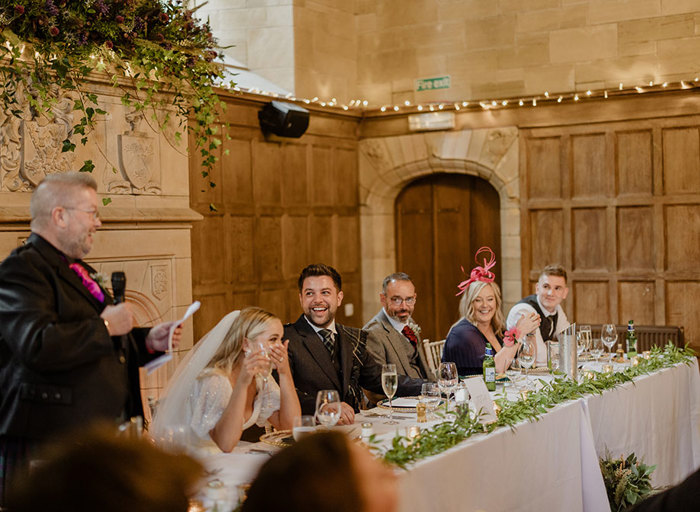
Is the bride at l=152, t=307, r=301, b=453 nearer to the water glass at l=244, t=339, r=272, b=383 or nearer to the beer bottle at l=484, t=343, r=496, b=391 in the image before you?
the water glass at l=244, t=339, r=272, b=383

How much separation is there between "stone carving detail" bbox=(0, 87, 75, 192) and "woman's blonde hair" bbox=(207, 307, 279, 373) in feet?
7.07

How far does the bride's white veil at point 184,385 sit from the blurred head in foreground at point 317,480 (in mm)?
2056

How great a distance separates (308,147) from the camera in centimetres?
827

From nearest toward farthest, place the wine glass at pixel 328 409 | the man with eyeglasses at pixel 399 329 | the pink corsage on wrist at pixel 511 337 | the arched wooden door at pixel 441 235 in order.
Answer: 1. the wine glass at pixel 328 409
2. the pink corsage on wrist at pixel 511 337
3. the man with eyeglasses at pixel 399 329
4. the arched wooden door at pixel 441 235

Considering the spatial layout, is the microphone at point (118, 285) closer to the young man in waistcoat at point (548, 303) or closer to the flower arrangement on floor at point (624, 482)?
the flower arrangement on floor at point (624, 482)

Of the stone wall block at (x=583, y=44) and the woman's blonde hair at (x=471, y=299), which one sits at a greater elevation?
the stone wall block at (x=583, y=44)

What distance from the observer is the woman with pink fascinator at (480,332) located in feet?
15.5

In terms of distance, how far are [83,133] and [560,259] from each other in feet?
15.8

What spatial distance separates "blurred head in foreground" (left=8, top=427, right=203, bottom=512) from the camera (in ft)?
2.84

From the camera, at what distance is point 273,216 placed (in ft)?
25.9

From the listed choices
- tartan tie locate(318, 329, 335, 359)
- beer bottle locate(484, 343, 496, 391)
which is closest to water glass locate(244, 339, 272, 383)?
tartan tie locate(318, 329, 335, 359)

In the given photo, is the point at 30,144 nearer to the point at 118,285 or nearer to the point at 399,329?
the point at 399,329

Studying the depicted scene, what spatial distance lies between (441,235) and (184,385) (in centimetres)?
583

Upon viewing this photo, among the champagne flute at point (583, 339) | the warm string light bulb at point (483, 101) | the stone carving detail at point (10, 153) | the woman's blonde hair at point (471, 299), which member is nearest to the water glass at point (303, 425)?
the woman's blonde hair at point (471, 299)
